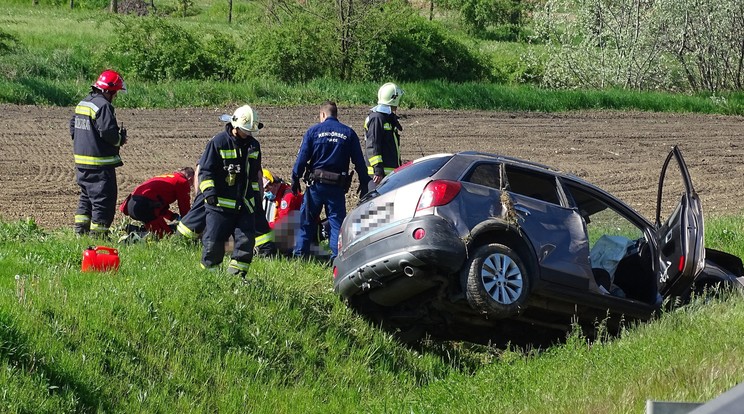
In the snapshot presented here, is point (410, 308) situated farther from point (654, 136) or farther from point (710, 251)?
Result: point (654, 136)

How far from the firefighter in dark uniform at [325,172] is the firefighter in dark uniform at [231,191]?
→ 6.20 feet

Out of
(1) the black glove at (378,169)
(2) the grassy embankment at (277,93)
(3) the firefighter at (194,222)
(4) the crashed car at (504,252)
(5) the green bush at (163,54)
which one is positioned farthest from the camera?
(5) the green bush at (163,54)

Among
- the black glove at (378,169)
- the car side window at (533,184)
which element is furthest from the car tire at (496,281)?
the black glove at (378,169)

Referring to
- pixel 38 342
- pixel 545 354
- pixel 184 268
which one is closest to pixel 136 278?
pixel 184 268

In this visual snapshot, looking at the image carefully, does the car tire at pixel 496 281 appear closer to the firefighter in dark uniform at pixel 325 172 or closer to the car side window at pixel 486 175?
the car side window at pixel 486 175

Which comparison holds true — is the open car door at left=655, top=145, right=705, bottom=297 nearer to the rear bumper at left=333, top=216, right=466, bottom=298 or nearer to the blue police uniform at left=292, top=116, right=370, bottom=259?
the rear bumper at left=333, top=216, right=466, bottom=298

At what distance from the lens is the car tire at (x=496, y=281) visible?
27.7ft

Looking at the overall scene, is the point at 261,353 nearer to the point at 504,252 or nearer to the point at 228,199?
the point at 228,199

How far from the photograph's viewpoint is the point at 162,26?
2920 cm

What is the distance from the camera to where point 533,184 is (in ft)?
30.8

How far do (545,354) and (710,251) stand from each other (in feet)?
10.3

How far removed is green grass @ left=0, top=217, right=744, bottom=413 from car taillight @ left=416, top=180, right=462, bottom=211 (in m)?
1.46

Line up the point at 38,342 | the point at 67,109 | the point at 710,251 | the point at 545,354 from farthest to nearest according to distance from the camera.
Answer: the point at 67,109 < the point at 710,251 < the point at 545,354 < the point at 38,342

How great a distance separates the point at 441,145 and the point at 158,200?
949cm
